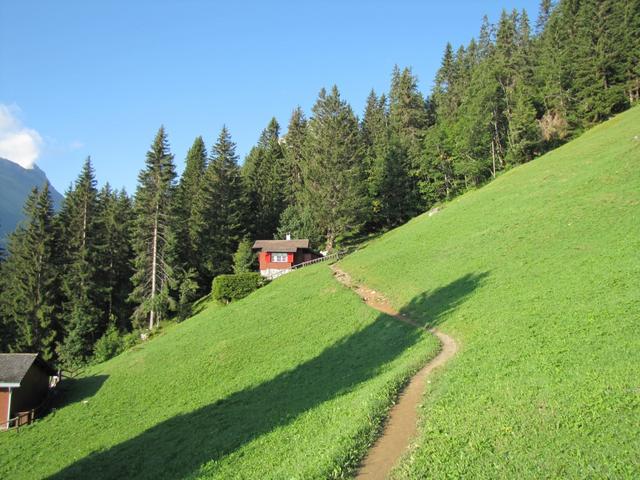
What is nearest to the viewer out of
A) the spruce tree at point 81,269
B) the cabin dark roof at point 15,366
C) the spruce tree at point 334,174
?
the cabin dark roof at point 15,366

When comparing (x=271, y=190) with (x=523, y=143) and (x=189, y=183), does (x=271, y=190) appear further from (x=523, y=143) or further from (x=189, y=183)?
(x=523, y=143)

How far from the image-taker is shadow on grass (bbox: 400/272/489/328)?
78.8 feet

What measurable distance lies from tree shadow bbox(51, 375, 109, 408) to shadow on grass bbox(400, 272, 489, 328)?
75.9 ft

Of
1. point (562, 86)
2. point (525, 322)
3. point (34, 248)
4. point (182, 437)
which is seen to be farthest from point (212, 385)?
point (562, 86)

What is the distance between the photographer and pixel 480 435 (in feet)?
33.1

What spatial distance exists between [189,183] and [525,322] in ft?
219

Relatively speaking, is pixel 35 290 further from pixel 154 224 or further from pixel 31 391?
pixel 31 391

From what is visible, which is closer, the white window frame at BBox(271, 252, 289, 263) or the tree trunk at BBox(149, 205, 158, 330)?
the tree trunk at BBox(149, 205, 158, 330)

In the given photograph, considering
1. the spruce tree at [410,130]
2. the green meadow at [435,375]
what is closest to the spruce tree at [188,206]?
the green meadow at [435,375]

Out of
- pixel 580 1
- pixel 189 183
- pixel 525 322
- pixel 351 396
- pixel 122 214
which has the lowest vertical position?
pixel 351 396

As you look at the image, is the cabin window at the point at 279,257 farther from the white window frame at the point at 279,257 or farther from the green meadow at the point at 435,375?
the green meadow at the point at 435,375

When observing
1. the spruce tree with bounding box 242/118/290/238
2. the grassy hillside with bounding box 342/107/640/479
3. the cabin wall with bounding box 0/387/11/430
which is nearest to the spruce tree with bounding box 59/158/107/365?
the cabin wall with bounding box 0/387/11/430

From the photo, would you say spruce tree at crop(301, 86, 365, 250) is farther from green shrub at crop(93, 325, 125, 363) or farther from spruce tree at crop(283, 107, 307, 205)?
green shrub at crop(93, 325, 125, 363)

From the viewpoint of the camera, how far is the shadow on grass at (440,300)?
24016 millimetres
